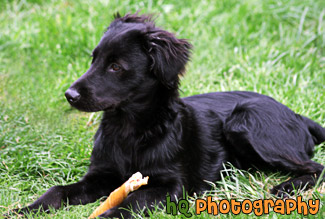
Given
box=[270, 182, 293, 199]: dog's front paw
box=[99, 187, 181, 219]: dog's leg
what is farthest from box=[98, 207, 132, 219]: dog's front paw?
box=[270, 182, 293, 199]: dog's front paw

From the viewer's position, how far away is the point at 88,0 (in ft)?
22.0

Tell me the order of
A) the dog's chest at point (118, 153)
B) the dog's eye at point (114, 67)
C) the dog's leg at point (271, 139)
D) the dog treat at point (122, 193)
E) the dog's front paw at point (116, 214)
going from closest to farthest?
the dog's front paw at point (116, 214)
the dog treat at point (122, 193)
the dog's eye at point (114, 67)
the dog's chest at point (118, 153)
the dog's leg at point (271, 139)

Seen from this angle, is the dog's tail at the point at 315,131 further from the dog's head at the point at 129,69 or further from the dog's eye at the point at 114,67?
the dog's eye at the point at 114,67

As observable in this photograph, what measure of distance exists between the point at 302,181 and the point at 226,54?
2834 millimetres

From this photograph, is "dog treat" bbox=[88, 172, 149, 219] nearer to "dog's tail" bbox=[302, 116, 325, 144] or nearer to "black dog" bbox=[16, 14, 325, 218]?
"black dog" bbox=[16, 14, 325, 218]

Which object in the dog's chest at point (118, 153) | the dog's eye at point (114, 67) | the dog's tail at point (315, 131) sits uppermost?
the dog's eye at point (114, 67)

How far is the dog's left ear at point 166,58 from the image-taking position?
10.3ft

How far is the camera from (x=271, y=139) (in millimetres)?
3555

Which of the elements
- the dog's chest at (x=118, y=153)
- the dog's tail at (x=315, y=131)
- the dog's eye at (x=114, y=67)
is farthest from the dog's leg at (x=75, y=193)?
the dog's tail at (x=315, y=131)

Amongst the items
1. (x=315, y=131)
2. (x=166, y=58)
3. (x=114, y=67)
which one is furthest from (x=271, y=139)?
(x=114, y=67)

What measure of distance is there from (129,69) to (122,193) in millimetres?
890

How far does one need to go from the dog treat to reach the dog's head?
1.83 ft

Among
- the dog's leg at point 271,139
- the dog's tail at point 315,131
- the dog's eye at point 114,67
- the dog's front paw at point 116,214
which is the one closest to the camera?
the dog's front paw at point 116,214

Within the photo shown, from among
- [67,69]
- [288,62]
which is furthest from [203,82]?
[67,69]
